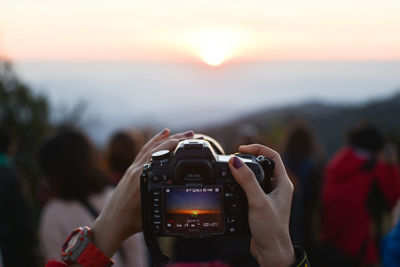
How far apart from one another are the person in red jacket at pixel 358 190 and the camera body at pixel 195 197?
331cm

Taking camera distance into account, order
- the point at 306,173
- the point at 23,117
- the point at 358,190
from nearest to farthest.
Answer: the point at 358,190, the point at 306,173, the point at 23,117

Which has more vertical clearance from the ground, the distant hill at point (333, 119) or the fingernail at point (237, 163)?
the fingernail at point (237, 163)

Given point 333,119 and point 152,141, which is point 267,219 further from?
point 333,119

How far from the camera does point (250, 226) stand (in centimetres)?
142

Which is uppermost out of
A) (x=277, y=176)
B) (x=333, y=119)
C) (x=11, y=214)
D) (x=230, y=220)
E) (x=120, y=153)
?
(x=277, y=176)

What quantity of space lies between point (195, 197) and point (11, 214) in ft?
10.6

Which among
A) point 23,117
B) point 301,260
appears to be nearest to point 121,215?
point 301,260

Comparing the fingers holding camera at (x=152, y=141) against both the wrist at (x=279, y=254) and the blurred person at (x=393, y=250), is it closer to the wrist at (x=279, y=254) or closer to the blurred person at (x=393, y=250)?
the wrist at (x=279, y=254)

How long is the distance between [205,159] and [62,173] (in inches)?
59.0

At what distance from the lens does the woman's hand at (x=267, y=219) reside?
4.50ft

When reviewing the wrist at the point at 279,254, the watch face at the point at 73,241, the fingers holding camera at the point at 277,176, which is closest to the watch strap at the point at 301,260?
the wrist at the point at 279,254

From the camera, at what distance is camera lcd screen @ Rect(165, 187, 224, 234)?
151 centimetres

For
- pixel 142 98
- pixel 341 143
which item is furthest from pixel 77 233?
pixel 142 98

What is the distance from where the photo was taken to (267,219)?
54.2 inches
